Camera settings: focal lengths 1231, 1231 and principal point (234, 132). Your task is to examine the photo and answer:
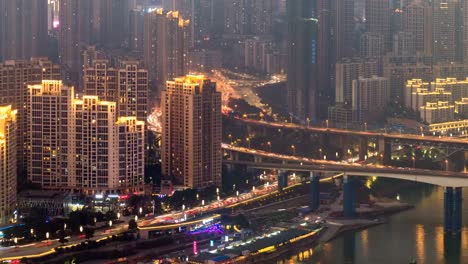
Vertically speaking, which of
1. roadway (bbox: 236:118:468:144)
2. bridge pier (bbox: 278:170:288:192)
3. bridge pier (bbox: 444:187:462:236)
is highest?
roadway (bbox: 236:118:468:144)

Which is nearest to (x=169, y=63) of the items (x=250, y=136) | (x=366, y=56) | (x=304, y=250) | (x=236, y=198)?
(x=250, y=136)

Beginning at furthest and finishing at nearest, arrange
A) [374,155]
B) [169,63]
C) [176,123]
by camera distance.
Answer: [169,63], [374,155], [176,123]

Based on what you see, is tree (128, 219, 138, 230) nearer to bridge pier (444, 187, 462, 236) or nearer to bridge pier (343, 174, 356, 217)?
bridge pier (343, 174, 356, 217)

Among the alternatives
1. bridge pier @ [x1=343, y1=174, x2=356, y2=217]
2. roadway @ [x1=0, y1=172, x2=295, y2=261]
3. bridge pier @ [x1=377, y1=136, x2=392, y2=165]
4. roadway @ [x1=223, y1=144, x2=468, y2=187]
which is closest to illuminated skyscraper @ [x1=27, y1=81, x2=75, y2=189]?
roadway @ [x1=0, y1=172, x2=295, y2=261]

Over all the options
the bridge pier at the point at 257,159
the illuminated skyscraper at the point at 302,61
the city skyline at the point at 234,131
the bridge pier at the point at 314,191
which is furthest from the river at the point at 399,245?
the illuminated skyscraper at the point at 302,61

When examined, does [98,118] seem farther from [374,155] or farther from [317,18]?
[317,18]

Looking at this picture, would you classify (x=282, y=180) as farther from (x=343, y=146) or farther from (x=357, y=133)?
(x=357, y=133)
